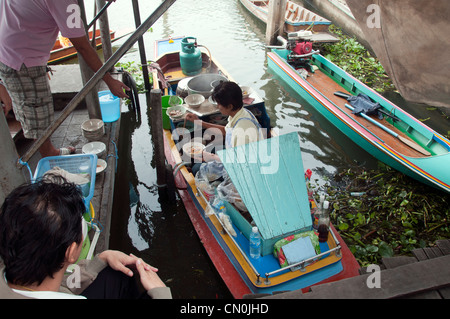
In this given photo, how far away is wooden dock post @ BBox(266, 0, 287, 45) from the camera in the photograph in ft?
Result: 37.5

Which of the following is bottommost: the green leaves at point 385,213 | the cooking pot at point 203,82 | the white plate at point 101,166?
the green leaves at point 385,213

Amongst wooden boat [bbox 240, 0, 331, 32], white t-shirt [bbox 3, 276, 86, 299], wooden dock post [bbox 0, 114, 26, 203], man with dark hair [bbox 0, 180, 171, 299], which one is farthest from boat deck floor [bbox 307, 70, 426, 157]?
white t-shirt [bbox 3, 276, 86, 299]

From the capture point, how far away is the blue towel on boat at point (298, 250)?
11.1 feet

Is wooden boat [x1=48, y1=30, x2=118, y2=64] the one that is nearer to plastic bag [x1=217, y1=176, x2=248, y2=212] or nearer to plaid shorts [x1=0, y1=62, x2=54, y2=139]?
plaid shorts [x1=0, y1=62, x2=54, y2=139]

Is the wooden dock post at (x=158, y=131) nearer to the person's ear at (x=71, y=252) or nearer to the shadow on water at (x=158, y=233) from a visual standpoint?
the shadow on water at (x=158, y=233)

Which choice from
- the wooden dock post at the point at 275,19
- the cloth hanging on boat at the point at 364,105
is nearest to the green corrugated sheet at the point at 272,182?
the cloth hanging on boat at the point at 364,105

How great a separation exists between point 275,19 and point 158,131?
341 inches

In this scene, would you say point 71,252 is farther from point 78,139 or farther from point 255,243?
point 78,139

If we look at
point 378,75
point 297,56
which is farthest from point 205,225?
point 378,75

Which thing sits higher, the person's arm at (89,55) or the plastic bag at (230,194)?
the person's arm at (89,55)

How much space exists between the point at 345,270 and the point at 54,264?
3.37 meters

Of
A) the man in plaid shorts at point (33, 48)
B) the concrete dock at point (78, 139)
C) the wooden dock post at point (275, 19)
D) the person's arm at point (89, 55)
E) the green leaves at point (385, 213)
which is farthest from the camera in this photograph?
the wooden dock post at point (275, 19)

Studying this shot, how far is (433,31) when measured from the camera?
4.61ft

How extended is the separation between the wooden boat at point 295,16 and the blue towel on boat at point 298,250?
10.2 metres
